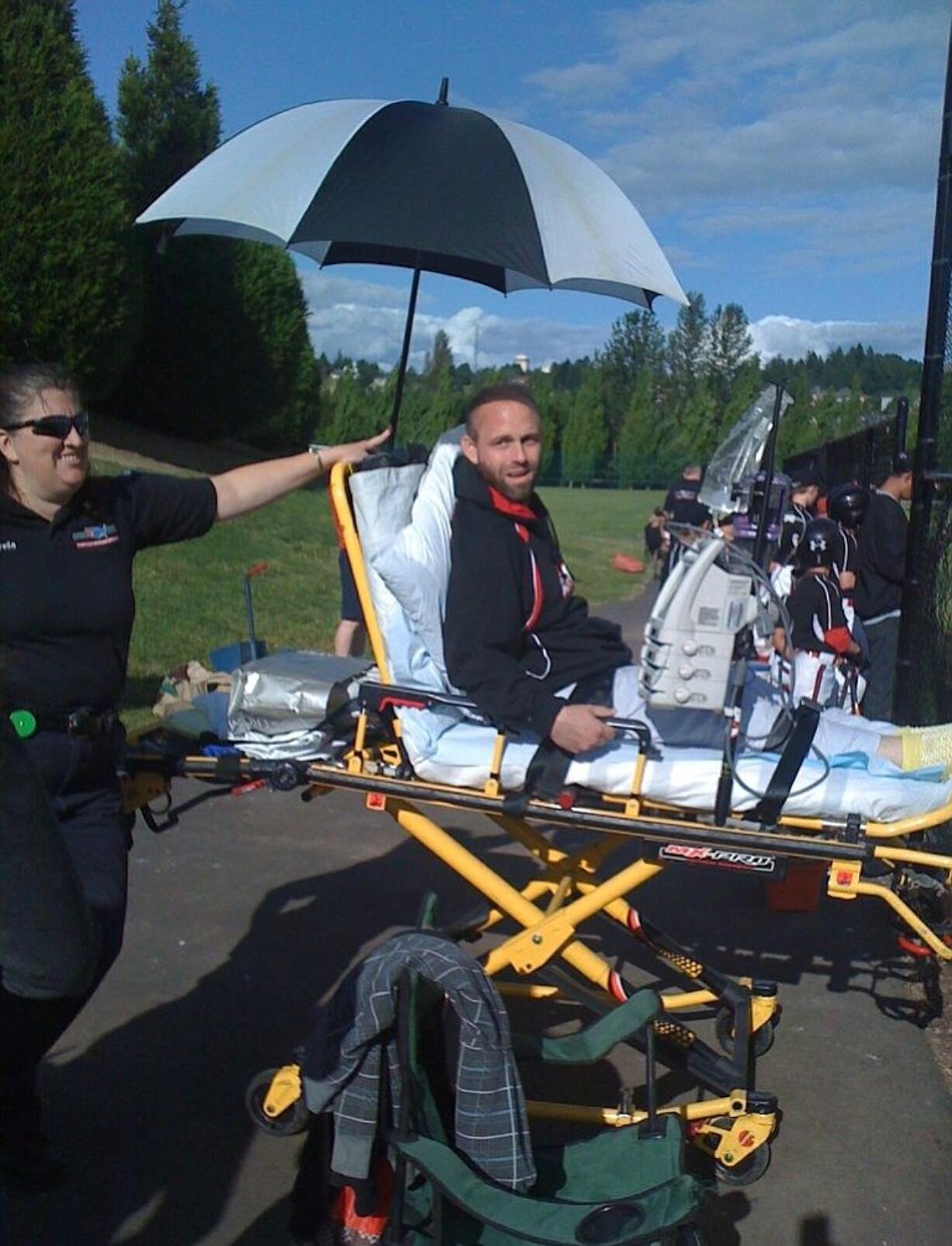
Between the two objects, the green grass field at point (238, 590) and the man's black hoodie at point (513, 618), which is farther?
the green grass field at point (238, 590)

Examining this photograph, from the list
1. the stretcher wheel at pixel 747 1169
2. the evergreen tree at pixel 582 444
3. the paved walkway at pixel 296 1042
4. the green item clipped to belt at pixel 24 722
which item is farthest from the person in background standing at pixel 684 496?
the evergreen tree at pixel 582 444

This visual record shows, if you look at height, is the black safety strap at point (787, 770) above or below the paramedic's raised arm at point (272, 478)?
below

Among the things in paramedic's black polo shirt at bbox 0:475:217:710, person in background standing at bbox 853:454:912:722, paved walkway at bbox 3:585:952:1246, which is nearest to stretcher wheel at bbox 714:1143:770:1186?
paved walkway at bbox 3:585:952:1246

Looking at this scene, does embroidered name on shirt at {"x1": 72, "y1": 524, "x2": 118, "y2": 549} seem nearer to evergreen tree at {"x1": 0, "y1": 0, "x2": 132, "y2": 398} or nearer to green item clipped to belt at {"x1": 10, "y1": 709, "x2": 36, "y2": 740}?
green item clipped to belt at {"x1": 10, "y1": 709, "x2": 36, "y2": 740}

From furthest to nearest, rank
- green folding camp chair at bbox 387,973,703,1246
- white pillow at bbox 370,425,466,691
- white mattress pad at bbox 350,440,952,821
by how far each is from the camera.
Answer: white pillow at bbox 370,425,466,691 < white mattress pad at bbox 350,440,952,821 < green folding camp chair at bbox 387,973,703,1246

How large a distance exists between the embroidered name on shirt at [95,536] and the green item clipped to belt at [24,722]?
494 mm

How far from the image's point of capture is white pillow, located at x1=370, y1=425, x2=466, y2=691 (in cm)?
406

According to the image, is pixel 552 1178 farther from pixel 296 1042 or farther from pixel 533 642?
pixel 533 642

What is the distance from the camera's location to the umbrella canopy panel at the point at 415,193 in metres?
4.48

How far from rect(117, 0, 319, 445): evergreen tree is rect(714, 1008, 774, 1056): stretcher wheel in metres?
18.8

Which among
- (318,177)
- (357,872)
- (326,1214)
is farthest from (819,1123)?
(318,177)

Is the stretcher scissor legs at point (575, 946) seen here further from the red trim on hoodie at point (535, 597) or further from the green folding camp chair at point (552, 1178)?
the red trim on hoodie at point (535, 597)

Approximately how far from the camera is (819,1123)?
4230 mm

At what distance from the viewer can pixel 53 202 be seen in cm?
1645
